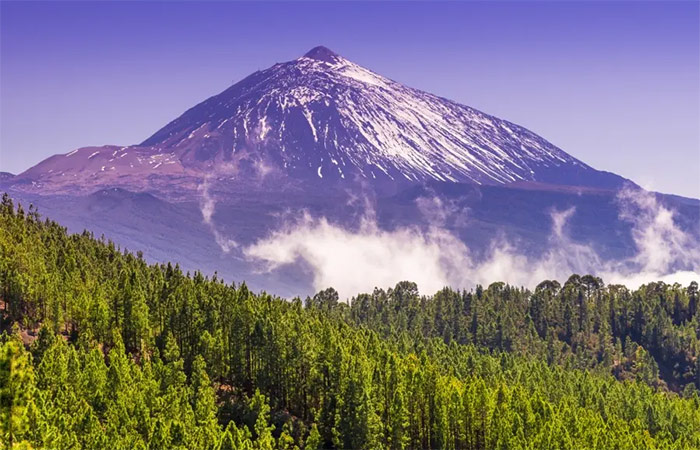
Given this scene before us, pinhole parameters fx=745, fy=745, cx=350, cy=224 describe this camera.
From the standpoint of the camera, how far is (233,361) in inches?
4301

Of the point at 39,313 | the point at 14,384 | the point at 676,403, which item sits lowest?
the point at 676,403

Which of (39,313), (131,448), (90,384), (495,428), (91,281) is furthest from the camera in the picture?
(91,281)

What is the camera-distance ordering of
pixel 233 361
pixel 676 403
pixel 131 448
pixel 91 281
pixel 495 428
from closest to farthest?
1. pixel 131 448
2. pixel 495 428
3. pixel 233 361
4. pixel 91 281
5. pixel 676 403

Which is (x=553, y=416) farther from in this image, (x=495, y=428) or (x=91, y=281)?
(x=91, y=281)

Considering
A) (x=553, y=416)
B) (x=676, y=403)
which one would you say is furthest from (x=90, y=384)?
(x=676, y=403)

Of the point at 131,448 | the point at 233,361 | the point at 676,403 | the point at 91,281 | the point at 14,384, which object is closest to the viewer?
the point at 14,384

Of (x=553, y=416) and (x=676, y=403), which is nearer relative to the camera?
(x=553, y=416)

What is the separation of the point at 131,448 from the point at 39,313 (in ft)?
180

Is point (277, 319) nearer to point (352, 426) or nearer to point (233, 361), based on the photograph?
point (233, 361)

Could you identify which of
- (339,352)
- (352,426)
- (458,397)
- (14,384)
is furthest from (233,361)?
(14,384)

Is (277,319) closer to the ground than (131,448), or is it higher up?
higher up

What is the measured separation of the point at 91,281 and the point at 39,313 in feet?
38.6

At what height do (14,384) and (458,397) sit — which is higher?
(14,384)

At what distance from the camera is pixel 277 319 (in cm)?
11231
